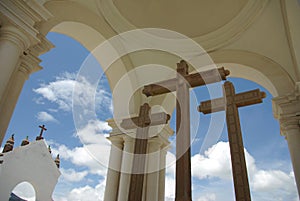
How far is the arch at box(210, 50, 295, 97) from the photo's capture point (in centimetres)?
573

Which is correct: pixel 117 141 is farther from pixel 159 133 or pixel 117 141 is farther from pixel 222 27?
pixel 222 27

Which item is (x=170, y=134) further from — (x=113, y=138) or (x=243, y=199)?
(x=243, y=199)

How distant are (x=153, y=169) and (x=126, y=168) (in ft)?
2.05

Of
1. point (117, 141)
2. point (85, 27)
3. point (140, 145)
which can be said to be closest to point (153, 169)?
point (117, 141)

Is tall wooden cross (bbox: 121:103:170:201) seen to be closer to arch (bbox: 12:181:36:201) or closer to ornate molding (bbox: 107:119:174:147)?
ornate molding (bbox: 107:119:174:147)

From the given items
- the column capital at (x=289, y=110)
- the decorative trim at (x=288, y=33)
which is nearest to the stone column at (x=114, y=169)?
the column capital at (x=289, y=110)

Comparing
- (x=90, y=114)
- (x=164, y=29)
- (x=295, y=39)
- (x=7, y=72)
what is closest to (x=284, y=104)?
(x=295, y=39)

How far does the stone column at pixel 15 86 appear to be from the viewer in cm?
403

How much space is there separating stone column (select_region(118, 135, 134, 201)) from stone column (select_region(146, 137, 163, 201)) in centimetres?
44

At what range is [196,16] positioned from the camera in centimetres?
742

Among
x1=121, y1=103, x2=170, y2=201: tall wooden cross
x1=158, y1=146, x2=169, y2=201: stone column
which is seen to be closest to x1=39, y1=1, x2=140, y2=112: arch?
x1=158, y1=146, x2=169, y2=201: stone column

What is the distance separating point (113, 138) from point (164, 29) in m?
3.42

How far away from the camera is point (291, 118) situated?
5.17m

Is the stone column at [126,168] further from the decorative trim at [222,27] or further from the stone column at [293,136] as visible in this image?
the stone column at [293,136]
